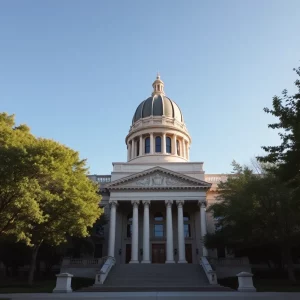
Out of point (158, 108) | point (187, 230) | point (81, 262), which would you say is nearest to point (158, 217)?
point (187, 230)

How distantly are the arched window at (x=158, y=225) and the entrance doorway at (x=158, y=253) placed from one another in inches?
52.5

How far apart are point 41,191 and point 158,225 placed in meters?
24.4

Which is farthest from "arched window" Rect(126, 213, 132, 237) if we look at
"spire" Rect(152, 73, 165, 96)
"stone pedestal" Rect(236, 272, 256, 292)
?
"spire" Rect(152, 73, 165, 96)

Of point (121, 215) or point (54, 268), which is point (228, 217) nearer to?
point (121, 215)

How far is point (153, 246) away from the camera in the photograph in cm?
4012

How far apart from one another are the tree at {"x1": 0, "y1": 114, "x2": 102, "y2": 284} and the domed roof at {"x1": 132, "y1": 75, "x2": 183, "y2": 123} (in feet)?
101

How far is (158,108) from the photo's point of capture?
181 ft

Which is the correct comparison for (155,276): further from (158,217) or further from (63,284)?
(158,217)

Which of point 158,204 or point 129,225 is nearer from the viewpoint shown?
point 158,204

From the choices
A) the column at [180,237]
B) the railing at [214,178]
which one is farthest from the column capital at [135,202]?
the railing at [214,178]

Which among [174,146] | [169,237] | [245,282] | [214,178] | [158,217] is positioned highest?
[174,146]

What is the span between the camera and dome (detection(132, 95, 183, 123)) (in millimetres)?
54812

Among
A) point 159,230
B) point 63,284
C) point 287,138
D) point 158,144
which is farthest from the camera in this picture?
point 158,144

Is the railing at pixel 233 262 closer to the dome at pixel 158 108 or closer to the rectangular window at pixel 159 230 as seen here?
the rectangular window at pixel 159 230
